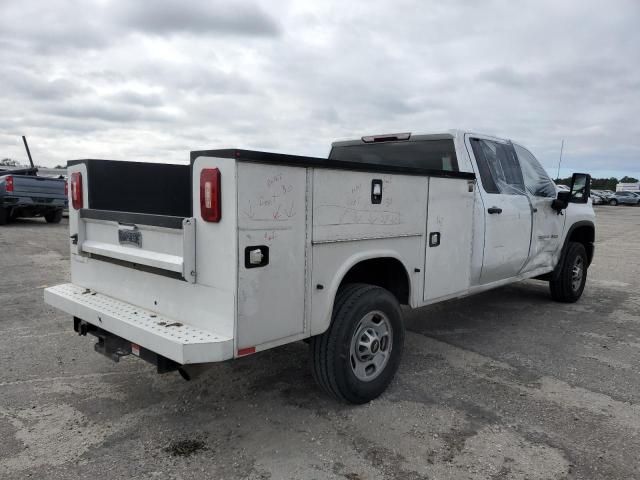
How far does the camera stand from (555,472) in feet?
9.55

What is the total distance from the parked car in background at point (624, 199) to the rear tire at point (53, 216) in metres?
49.7

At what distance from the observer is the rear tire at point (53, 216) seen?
16.4 meters

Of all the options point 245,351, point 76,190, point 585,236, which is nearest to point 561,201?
point 585,236

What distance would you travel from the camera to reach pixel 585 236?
A: 709cm

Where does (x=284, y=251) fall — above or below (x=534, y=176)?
below

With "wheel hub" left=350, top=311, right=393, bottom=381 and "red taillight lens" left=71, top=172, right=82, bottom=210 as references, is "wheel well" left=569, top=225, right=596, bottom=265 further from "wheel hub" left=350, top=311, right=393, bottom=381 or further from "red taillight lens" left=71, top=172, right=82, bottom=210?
"red taillight lens" left=71, top=172, right=82, bottom=210

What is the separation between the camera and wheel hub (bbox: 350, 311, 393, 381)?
3.57 meters

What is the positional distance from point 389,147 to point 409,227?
62.2 inches

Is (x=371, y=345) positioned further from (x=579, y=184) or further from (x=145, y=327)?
(x=579, y=184)

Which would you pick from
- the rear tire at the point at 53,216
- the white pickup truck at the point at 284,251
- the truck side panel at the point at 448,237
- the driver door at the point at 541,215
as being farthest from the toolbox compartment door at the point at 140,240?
the rear tire at the point at 53,216

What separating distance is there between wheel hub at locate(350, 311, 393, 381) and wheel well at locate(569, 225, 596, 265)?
4026mm

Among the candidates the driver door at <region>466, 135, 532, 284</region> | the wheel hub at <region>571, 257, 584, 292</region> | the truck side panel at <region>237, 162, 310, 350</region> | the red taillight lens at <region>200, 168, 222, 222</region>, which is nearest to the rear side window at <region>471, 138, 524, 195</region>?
the driver door at <region>466, 135, 532, 284</region>

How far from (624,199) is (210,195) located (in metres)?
55.7

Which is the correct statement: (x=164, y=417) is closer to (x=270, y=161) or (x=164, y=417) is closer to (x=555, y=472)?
(x=270, y=161)
